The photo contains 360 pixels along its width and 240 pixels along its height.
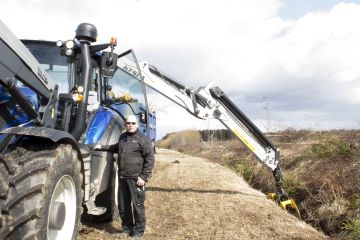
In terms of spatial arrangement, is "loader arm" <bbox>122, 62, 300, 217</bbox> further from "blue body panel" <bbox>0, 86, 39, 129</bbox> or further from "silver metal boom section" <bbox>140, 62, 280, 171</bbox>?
"blue body panel" <bbox>0, 86, 39, 129</bbox>

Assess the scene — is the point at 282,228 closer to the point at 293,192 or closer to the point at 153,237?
the point at 153,237

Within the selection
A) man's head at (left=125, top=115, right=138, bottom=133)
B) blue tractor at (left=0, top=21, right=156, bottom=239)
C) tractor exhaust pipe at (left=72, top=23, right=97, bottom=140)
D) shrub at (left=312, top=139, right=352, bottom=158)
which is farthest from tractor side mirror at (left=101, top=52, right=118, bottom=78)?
shrub at (left=312, top=139, right=352, bottom=158)

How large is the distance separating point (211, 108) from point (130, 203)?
12.6 ft

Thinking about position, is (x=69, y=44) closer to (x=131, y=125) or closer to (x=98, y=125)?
(x=98, y=125)

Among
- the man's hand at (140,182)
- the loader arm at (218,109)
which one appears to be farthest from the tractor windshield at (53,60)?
the loader arm at (218,109)

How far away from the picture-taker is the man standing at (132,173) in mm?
6457

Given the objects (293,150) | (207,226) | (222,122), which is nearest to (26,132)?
(207,226)

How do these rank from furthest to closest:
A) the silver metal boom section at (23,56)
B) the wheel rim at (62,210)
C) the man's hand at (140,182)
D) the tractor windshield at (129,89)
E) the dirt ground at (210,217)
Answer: the tractor windshield at (129,89) → the dirt ground at (210,217) → the man's hand at (140,182) → the wheel rim at (62,210) → the silver metal boom section at (23,56)

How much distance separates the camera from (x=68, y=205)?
4746 millimetres

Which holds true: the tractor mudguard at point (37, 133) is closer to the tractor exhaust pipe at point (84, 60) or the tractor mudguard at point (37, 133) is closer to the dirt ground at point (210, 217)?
the tractor exhaust pipe at point (84, 60)

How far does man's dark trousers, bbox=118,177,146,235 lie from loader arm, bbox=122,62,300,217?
3.66 metres

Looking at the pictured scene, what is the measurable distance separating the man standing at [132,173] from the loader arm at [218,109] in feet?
11.2

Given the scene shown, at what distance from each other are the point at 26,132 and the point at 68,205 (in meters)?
1.04

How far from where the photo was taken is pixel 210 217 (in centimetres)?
799
